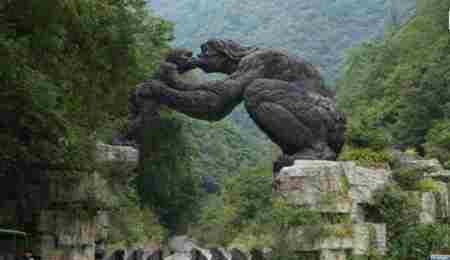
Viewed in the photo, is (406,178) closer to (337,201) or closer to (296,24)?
(337,201)

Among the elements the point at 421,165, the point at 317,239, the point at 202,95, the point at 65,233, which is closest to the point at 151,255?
the point at 65,233

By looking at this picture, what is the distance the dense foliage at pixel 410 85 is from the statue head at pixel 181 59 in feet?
42.3

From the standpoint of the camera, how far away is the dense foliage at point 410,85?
1492 inches

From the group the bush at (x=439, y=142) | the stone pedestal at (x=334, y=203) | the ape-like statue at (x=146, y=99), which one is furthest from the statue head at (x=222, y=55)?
the bush at (x=439, y=142)

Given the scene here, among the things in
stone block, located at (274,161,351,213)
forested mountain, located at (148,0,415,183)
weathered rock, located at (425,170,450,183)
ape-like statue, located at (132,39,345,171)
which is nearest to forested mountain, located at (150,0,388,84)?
forested mountain, located at (148,0,415,183)

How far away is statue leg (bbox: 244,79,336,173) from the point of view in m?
17.8

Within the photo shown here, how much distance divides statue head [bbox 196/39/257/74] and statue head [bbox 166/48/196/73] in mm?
928

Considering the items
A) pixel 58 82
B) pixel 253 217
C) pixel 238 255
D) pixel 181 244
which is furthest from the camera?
pixel 181 244

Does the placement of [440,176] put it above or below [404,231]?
above

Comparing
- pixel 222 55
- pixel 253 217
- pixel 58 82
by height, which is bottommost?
pixel 253 217

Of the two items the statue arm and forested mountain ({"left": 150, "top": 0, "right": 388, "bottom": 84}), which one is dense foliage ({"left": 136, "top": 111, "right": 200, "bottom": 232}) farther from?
forested mountain ({"left": 150, "top": 0, "right": 388, "bottom": 84})

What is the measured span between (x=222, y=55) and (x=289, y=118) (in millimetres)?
2805

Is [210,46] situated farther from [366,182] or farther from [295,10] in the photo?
[295,10]

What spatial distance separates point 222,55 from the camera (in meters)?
19.8
